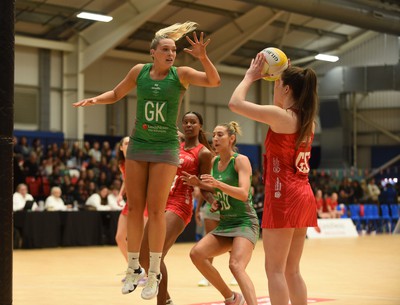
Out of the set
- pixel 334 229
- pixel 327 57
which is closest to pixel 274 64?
pixel 334 229

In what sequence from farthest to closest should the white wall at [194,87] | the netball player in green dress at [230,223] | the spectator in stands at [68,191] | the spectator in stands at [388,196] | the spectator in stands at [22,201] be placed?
the spectator in stands at [388,196] → the white wall at [194,87] → the spectator in stands at [68,191] → the spectator in stands at [22,201] → the netball player in green dress at [230,223]

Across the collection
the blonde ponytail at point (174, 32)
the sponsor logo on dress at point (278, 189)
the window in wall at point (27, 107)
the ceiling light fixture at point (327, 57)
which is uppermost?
the ceiling light fixture at point (327, 57)

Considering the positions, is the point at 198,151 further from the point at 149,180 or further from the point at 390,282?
the point at 390,282

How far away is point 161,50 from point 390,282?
6.13m

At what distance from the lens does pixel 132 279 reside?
20.7 ft

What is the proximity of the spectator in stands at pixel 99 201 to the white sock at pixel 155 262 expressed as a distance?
14164 mm

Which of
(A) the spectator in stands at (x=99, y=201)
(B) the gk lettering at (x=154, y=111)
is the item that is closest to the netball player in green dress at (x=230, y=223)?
(B) the gk lettering at (x=154, y=111)

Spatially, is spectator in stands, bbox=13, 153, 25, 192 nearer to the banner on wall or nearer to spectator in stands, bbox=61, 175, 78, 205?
spectator in stands, bbox=61, 175, 78, 205

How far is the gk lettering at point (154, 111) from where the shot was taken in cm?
624

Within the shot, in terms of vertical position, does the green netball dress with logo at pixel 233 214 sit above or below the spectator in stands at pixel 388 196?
above

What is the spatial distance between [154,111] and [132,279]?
56.1 inches

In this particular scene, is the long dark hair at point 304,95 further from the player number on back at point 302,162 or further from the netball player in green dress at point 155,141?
the netball player in green dress at point 155,141

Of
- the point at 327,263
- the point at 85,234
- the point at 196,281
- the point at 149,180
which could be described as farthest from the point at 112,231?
the point at 149,180

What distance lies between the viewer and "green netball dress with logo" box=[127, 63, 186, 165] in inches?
246
